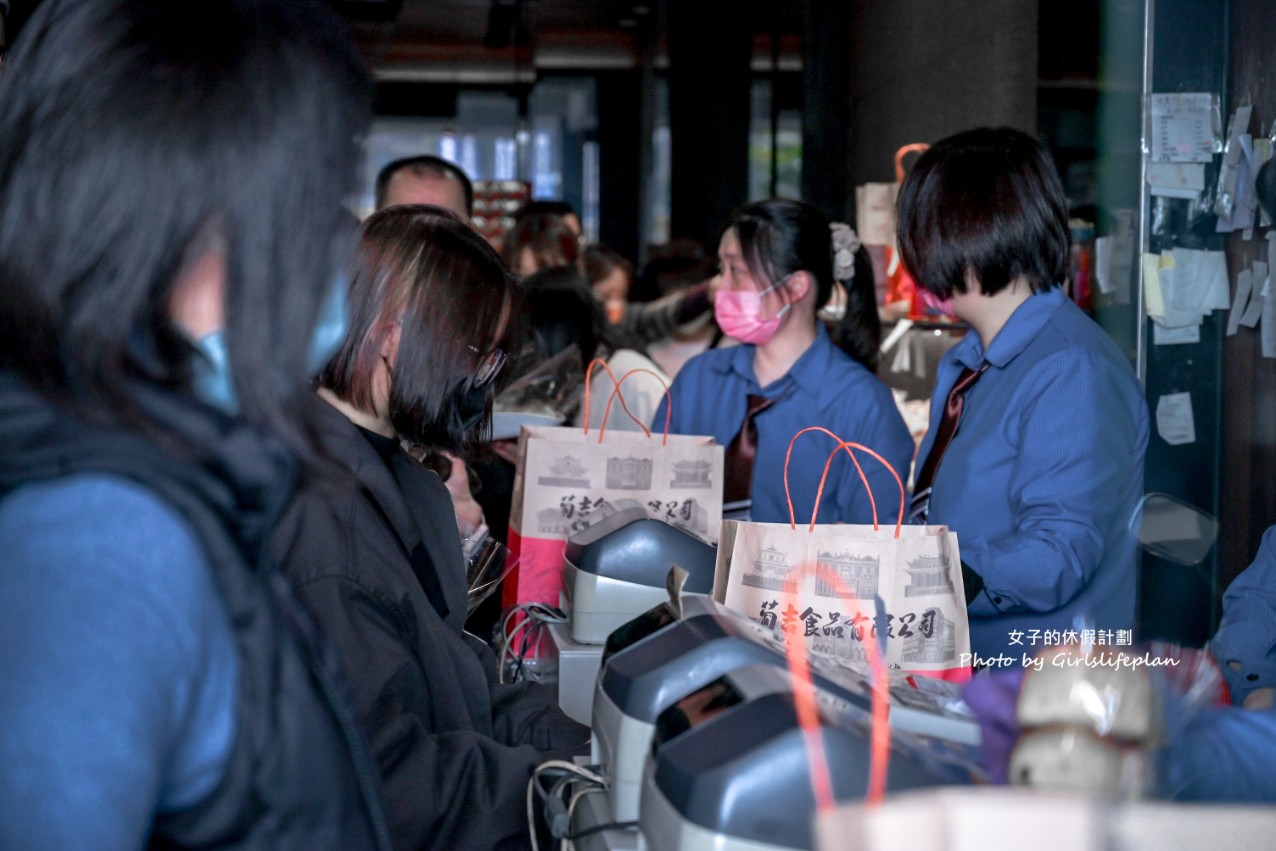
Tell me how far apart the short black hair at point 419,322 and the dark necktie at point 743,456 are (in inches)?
50.8

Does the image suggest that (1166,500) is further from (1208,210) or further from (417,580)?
(417,580)

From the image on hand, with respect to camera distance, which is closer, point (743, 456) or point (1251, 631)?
point (1251, 631)

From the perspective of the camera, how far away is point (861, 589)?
165cm

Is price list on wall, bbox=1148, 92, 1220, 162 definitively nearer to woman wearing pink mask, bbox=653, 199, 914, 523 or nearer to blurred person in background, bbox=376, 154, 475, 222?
woman wearing pink mask, bbox=653, 199, 914, 523

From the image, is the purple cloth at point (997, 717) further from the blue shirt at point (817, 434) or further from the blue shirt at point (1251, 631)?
the blue shirt at point (817, 434)

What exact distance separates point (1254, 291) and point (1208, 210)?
0.91ft

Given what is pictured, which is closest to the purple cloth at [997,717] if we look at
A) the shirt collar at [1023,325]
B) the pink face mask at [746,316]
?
the shirt collar at [1023,325]

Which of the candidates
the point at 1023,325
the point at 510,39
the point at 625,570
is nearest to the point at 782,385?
the point at 1023,325

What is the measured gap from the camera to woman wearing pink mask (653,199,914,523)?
2.83 metres

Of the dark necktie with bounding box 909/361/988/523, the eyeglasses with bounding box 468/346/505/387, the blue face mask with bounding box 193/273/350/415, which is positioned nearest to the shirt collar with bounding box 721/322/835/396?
the dark necktie with bounding box 909/361/988/523

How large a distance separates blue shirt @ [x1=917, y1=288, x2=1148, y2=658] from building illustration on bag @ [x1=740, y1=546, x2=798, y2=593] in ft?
1.42

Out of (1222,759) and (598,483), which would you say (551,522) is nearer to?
(598,483)

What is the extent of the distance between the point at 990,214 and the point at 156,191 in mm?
1670

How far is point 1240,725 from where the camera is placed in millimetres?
1070
